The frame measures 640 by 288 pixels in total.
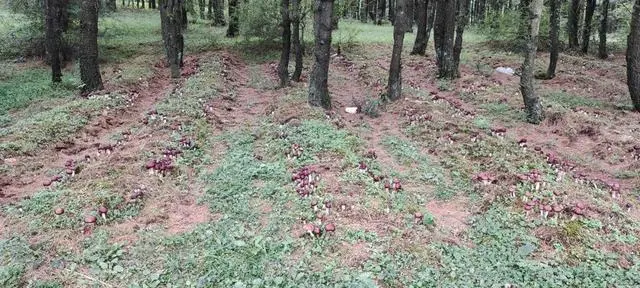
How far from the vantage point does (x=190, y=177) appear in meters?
10.4

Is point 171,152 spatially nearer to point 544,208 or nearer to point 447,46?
point 544,208

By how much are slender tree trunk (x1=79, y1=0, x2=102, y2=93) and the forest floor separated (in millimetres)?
800

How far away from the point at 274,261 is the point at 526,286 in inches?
139

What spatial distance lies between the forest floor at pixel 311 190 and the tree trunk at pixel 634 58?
849mm

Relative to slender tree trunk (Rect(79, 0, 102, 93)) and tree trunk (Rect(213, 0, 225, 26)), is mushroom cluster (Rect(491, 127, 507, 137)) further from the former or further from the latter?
tree trunk (Rect(213, 0, 225, 26))

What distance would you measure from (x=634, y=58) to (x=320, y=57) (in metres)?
10.7

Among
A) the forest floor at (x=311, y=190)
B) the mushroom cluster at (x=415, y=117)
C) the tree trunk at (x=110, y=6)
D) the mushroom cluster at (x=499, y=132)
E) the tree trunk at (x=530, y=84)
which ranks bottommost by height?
the forest floor at (x=311, y=190)

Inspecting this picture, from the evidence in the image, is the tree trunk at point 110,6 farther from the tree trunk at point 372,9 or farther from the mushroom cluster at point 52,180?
the mushroom cluster at point 52,180

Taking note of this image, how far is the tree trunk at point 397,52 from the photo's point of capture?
16.1 meters

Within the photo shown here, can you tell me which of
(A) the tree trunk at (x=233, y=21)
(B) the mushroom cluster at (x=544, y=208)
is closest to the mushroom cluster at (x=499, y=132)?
(B) the mushroom cluster at (x=544, y=208)

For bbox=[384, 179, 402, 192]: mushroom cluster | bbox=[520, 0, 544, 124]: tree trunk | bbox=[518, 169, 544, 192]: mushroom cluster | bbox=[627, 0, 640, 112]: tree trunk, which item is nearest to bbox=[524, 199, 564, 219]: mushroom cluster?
bbox=[518, 169, 544, 192]: mushroom cluster

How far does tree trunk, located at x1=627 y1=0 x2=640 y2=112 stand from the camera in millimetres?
16242

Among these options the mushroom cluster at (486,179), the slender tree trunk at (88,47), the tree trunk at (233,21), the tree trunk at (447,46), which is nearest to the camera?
the mushroom cluster at (486,179)

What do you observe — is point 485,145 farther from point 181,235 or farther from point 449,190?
point 181,235
